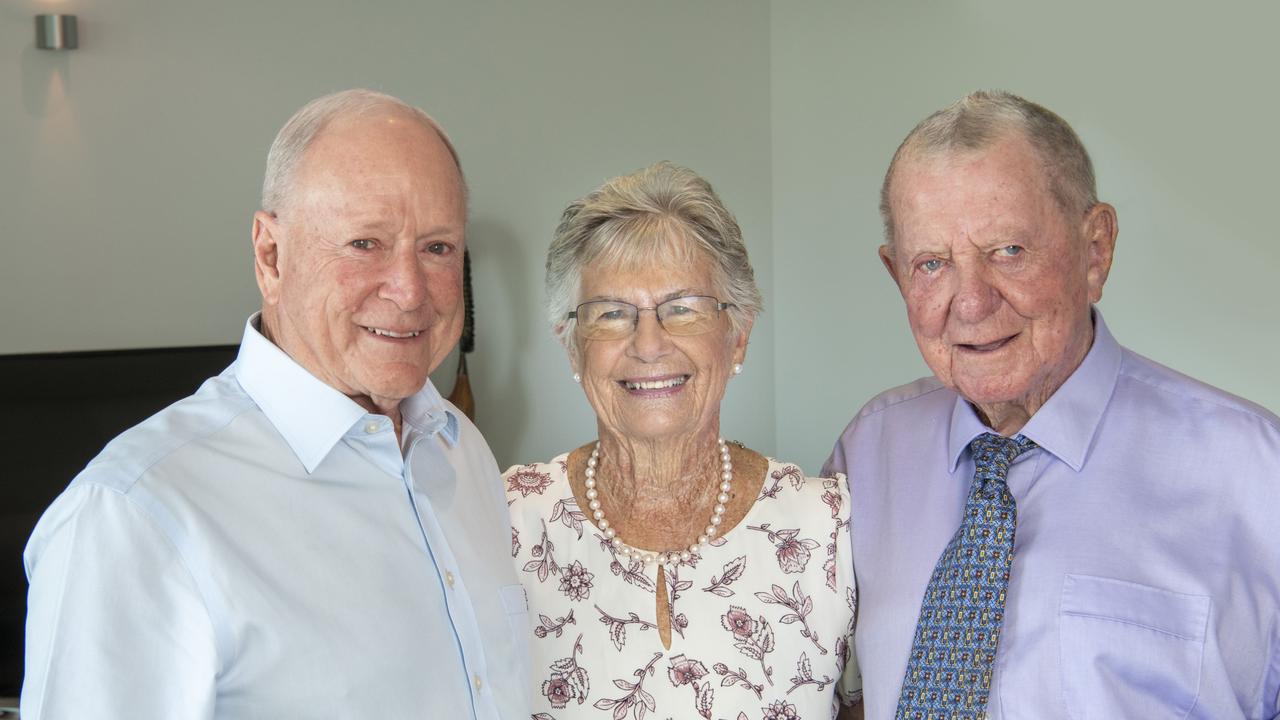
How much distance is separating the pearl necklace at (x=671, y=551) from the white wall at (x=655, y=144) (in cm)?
266

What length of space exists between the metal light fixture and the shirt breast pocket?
3632 mm

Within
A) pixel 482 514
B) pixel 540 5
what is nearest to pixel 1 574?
pixel 482 514

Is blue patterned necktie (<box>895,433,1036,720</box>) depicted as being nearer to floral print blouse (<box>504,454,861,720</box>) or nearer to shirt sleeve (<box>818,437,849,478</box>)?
floral print blouse (<box>504,454,861,720</box>)

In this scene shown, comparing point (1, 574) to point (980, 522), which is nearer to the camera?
point (980, 522)

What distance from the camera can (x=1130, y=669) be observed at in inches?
62.6

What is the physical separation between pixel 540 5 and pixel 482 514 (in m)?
4.01

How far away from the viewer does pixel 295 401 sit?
4.62ft

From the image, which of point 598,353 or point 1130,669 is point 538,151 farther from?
point 1130,669

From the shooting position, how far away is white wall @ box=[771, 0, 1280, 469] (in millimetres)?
4066

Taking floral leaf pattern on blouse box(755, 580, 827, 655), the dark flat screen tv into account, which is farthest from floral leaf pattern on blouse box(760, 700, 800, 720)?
the dark flat screen tv

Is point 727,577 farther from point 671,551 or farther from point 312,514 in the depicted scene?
point 312,514

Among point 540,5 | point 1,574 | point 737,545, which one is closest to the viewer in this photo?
point 737,545

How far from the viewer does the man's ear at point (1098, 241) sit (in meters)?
1.79

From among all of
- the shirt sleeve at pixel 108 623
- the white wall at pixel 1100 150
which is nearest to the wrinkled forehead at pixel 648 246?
the shirt sleeve at pixel 108 623
